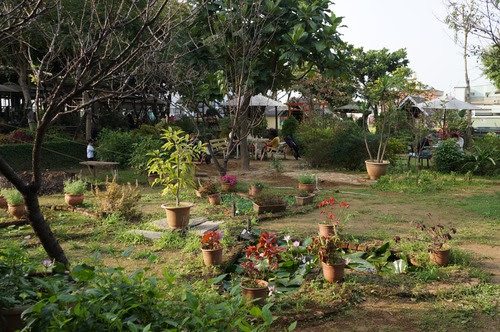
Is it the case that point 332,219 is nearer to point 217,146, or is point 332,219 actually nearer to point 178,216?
point 178,216

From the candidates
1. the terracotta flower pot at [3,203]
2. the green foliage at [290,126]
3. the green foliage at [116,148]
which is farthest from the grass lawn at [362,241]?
the green foliage at [290,126]

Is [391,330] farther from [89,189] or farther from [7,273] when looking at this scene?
[89,189]

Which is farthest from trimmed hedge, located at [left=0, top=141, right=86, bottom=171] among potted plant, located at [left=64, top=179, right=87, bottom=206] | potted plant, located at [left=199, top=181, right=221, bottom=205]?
potted plant, located at [left=199, top=181, right=221, bottom=205]

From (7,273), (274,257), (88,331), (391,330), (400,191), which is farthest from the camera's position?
(400,191)

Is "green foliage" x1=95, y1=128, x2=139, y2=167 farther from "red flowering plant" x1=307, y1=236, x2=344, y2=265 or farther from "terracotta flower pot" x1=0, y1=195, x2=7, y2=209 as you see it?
"red flowering plant" x1=307, y1=236, x2=344, y2=265

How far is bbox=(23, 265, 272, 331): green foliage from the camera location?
2328mm

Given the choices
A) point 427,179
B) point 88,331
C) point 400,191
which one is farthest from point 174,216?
point 427,179

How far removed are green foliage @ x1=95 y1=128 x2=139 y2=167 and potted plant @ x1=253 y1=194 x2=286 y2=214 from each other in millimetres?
7141

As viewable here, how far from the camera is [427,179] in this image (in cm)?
1148

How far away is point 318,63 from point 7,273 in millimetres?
11536

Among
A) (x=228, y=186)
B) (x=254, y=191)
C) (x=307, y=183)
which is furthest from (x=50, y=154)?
(x=307, y=183)

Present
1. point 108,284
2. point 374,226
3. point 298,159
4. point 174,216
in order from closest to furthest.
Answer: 1. point 108,284
2. point 174,216
3. point 374,226
4. point 298,159

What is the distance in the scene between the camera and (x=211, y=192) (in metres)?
9.41

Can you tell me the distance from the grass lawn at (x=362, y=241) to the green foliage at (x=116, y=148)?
3383 millimetres
